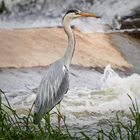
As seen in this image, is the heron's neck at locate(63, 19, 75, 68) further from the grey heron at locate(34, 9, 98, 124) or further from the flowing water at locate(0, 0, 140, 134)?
the flowing water at locate(0, 0, 140, 134)

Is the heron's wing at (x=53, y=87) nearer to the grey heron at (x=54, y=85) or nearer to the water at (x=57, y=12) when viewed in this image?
the grey heron at (x=54, y=85)

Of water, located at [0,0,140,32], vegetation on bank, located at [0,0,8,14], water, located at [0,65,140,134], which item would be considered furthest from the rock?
vegetation on bank, located at [0,0,8,14]

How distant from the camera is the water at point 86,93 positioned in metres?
7.09

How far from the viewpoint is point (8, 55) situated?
8.55 metres

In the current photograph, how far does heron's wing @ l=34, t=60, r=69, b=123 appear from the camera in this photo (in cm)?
598

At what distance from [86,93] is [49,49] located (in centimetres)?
135

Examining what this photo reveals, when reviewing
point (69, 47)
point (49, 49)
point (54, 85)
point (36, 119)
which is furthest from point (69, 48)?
point (49, 49)

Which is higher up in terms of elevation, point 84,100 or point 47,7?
point 47,7

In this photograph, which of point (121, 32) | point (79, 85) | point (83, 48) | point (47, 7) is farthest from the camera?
point (47, 7)

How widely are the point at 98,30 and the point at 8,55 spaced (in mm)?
2149

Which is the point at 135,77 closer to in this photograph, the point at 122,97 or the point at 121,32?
the point at 122,97

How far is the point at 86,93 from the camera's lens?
7785 millimetres

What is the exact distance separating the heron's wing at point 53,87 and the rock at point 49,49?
1.99m

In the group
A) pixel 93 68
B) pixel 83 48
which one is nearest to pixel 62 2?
pixel 83 48
